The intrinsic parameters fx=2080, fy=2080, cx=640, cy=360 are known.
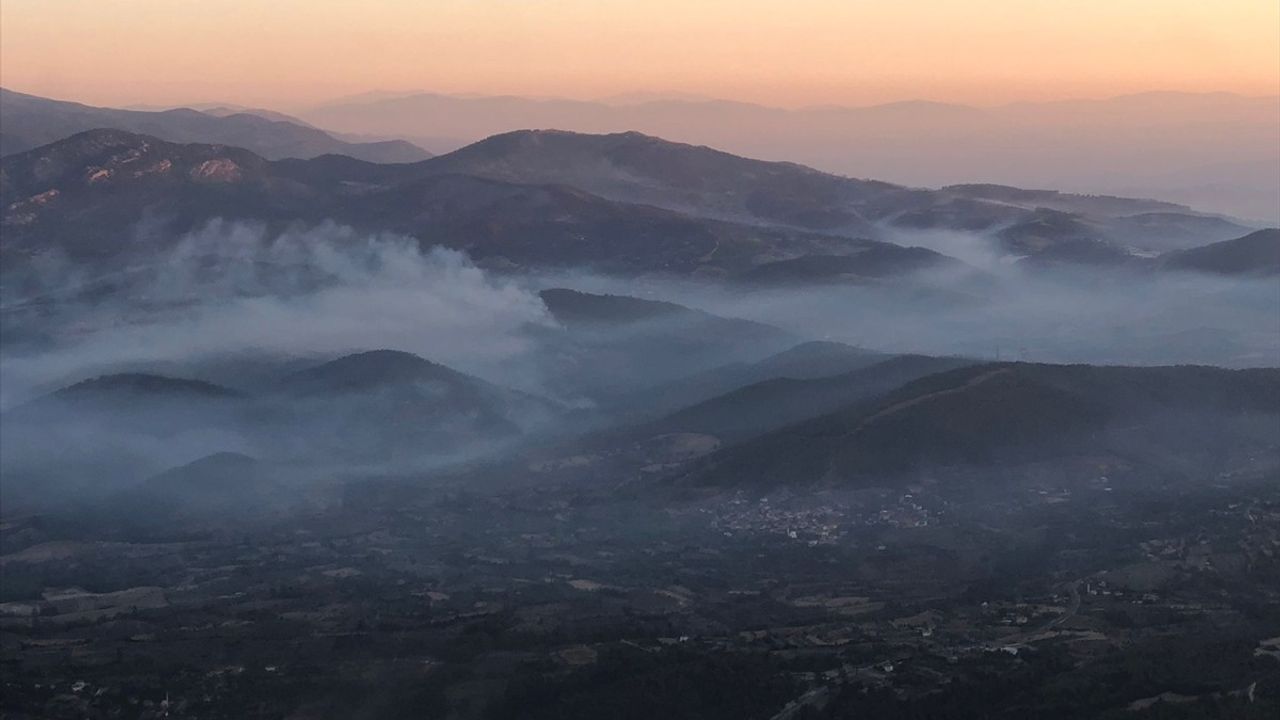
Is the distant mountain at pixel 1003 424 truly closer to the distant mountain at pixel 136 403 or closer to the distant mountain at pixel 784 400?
the distant mountain at pixel 784 400

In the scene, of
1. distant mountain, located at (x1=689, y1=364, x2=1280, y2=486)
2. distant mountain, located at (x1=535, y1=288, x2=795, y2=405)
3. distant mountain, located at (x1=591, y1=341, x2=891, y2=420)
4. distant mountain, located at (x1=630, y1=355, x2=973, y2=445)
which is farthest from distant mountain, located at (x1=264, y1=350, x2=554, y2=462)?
distant mountain, located at (x1=689, y1=364, x2=1280, y2=486)

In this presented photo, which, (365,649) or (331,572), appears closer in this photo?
(365,649)

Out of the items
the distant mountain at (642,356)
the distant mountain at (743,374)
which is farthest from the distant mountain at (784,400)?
the distant mountain at (642,356)

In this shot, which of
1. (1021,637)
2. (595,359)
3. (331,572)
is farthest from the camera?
(595,359)

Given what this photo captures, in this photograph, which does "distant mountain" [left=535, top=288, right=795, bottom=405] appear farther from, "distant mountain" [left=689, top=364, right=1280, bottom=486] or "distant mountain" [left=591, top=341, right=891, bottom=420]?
"distant mountain" [left=689, top=364, right=1280, bottom=486]

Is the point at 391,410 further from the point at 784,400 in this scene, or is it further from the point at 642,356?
the point at 642,356

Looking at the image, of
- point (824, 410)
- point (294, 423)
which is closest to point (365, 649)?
point (824, 410)

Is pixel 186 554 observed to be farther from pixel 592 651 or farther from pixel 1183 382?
pixel 1183 382

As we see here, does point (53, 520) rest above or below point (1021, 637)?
below
